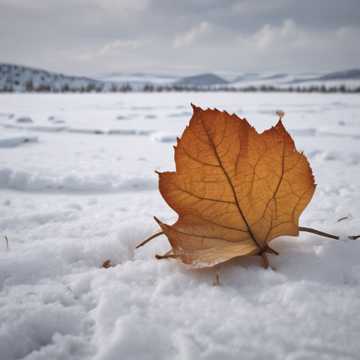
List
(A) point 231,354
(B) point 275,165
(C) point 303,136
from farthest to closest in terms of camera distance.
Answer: (C) point 303,136, (B) point 275,165, (A) point 231,354

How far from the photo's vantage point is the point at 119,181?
1.35 meters

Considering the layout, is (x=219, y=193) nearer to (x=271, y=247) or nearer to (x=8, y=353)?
(x=271, y=247)

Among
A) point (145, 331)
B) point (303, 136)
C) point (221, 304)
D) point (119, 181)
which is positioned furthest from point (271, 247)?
point (303, 136)

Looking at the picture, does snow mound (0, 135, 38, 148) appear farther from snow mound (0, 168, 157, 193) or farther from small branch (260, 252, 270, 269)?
small branch (260, 252, 270, 269)

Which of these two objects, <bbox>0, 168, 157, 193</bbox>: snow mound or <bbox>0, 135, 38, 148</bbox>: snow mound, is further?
<bbox>0, 135, 38, 148</bbox>: snow mound

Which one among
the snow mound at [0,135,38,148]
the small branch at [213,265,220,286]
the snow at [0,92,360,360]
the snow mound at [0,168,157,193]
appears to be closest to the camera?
the snow at [0,92,360,360]

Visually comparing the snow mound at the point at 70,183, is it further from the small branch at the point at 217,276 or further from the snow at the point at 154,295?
the small branch at the point at 217,276

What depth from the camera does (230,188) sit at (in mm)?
542

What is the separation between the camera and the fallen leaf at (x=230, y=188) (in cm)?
51

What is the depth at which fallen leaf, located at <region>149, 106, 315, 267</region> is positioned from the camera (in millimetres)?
513

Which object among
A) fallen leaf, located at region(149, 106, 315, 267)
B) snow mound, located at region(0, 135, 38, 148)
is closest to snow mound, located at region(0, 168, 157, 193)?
fallen leaf, located at region(149, 106, 315, 267)

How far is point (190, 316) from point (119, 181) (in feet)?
3.17

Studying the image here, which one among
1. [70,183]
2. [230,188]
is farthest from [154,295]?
[70,183]

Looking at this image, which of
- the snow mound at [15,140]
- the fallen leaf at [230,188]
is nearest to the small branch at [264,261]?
the fallen leaf at [230,188]
